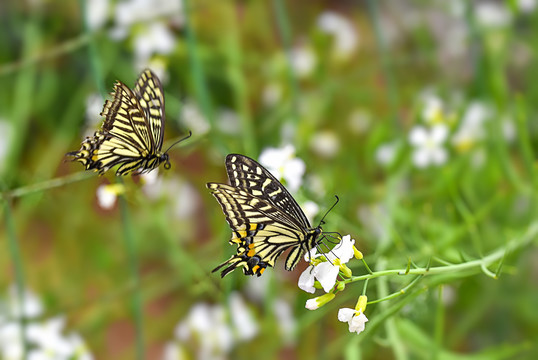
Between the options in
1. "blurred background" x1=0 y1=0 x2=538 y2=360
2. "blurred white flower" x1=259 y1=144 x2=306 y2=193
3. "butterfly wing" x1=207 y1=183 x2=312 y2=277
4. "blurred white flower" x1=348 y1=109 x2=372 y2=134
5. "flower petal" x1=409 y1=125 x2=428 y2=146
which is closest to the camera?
"butterfly wing" x1=207 y1=183 x2=312 y2=277

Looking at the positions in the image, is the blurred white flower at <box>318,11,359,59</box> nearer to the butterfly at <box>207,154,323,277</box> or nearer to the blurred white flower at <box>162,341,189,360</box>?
the blurred white flower at <box>162,341,189,360</box>

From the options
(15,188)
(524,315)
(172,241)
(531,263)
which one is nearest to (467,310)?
(524,315)

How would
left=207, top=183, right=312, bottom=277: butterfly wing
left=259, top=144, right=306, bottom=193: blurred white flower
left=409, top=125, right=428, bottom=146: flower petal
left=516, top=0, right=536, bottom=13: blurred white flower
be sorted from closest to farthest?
left=207, top=183, right=312, bottom=277: butterfly wing < left=259, top=144, right=306, bottom=193: blurred white flower < left=409, top=125, right=428, bottom=146: flower petal < left=516, top=0, right=536, bottom=13: blurred white flower

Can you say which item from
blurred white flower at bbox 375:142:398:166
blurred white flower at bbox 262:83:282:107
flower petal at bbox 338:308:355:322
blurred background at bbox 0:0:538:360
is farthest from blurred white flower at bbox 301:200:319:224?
blurred white flower at bbox 262:83:282:107

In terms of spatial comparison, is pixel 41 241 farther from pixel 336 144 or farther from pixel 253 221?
pixel 253 221

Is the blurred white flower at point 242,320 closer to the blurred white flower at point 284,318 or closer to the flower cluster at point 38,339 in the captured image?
the blurred white flower at point 284,318
